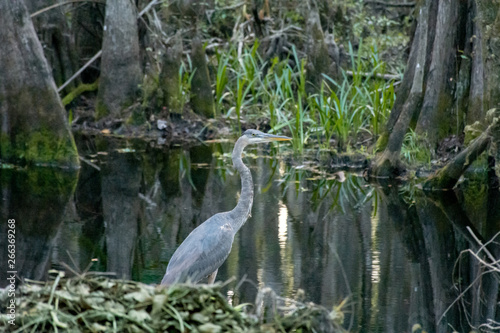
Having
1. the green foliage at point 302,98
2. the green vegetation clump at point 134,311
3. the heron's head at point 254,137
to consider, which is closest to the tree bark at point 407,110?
the green foliage at point 302,98

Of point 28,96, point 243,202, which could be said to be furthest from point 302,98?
point 243,202

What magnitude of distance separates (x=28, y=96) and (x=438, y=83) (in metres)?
6.15

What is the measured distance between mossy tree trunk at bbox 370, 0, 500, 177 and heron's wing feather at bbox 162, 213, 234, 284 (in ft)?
17.2

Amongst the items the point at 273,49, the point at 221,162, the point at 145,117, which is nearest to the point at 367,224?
the point at 221,162

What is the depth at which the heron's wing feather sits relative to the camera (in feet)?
19.2

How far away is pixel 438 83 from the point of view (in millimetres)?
11430

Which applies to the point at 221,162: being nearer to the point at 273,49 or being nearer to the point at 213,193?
the point at 213,193

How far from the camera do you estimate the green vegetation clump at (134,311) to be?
346 cm

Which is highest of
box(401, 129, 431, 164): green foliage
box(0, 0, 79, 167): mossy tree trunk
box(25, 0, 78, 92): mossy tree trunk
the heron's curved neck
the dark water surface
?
box(25, 0, 78, 92): mossy tree trunk

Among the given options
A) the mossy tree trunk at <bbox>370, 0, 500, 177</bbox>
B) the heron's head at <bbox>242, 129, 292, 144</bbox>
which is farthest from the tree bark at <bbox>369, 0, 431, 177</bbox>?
the heron's head at <bbox>242, 129, 292, 144</bbox>

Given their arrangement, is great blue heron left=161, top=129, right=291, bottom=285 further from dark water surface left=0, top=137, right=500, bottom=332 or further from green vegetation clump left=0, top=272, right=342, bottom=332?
green vegetation clump left=0, top=272, right=342, bottom=332

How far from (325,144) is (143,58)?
664cm

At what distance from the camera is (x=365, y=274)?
7148 millimetres

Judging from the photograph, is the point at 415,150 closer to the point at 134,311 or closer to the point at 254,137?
the point at 254,137
